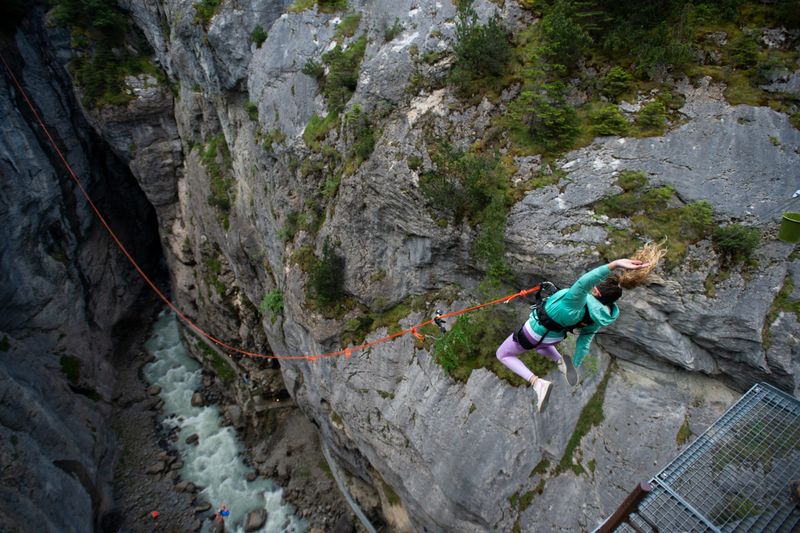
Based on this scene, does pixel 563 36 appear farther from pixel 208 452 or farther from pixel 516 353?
pixel 208 452

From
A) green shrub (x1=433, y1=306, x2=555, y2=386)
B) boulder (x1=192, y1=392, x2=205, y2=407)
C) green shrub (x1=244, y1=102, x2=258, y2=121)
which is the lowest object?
boulder (x1=192, y1=392, x2=205, y2=407)

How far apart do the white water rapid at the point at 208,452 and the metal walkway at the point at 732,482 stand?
14.1 meters

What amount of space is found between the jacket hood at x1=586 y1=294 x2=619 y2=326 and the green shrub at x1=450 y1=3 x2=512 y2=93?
619cm

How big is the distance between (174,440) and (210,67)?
1641 centimetres

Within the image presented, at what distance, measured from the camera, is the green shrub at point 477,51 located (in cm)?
869

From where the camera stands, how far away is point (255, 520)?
15.2 m

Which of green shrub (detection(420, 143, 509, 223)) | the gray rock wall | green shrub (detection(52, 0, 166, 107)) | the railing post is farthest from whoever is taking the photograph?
green shrub (detection(52, 0, 166, 107))

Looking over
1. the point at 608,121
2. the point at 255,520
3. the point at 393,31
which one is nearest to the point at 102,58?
the point at 393,31

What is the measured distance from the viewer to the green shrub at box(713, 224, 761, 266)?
21.0 ft

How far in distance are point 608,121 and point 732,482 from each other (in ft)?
20.2

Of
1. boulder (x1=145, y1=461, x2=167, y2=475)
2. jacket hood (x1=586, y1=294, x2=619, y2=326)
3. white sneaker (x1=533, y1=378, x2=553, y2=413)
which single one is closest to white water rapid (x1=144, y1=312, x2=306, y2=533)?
boulder (x1=145, y1=461, x2=167, y2=475)

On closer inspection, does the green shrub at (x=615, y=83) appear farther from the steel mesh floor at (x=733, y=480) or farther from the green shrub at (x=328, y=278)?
the green shrub at (x=328, y=278)

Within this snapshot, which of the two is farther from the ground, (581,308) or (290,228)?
(581,308)

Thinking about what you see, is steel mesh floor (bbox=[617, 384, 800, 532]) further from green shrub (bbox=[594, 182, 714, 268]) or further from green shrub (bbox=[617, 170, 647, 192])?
green shrub (bbox=[617, 170, 647, 192])
